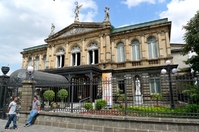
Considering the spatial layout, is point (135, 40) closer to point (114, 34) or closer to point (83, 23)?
point (114, 34)

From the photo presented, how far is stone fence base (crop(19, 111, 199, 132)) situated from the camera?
561 centimetres

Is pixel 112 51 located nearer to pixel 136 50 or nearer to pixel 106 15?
pixel 136 50

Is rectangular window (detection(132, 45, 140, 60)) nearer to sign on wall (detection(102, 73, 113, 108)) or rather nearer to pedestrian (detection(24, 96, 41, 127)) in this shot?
sign on wall (detection(102, 73, 113, 108))

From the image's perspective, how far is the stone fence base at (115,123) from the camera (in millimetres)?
5606

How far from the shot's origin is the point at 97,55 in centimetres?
2084

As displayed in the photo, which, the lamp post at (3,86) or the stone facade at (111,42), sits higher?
the stone facade at (111,42)

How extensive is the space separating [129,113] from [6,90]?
369 inches

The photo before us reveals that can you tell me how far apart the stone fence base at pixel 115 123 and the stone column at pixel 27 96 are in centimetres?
124

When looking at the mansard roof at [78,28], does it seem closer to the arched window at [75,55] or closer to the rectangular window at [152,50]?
the arched window at [75,55]

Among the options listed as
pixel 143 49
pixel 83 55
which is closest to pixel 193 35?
pixel 143 49

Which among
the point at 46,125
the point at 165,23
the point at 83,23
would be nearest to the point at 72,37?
the point at 83,23

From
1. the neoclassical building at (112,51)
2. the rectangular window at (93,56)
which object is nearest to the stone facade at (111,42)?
the neoclassical building at (112,51)

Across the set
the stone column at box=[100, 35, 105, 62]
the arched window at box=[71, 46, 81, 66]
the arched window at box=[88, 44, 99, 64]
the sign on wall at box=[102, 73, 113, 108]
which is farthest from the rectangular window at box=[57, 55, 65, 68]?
the sign on wall at box=[102, 73, 113, 108]

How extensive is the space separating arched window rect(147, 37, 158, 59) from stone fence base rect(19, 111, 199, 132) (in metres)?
12.7
